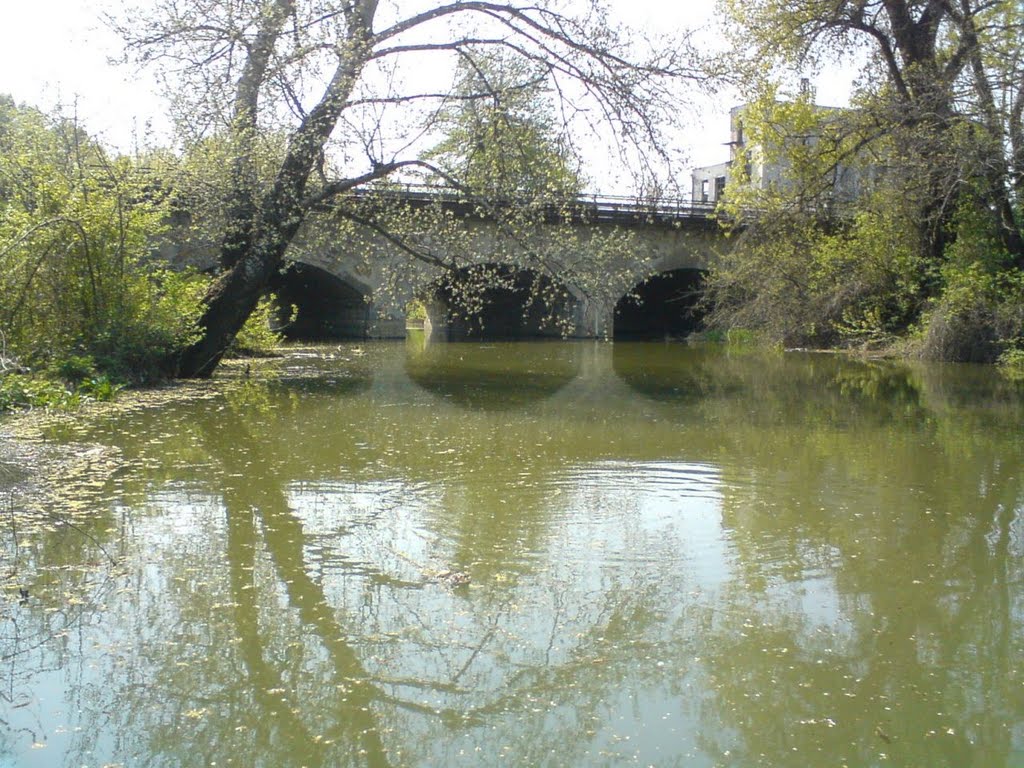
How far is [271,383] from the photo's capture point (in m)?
13.5

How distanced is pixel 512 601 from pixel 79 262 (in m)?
8.74

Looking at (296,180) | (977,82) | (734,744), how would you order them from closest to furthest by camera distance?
(734,744) < (296,180) < (977,82)

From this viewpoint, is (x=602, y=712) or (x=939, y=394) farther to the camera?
(x=939, y=394)

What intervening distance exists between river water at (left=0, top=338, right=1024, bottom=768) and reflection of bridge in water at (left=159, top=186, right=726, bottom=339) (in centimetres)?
528

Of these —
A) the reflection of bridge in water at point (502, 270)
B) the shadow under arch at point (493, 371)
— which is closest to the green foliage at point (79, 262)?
the reflection of bridge in water at point (502, 270)

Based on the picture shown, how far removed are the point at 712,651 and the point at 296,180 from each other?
32.6ft

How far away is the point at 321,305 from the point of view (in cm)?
3141

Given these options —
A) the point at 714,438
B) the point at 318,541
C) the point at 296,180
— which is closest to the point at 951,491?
the point at 714,438

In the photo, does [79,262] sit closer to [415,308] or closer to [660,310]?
[415,308]

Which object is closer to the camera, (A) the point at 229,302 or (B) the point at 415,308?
(A) the point at 229,302

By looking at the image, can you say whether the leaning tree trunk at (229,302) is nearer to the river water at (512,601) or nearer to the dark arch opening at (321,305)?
the river water at (512,601)

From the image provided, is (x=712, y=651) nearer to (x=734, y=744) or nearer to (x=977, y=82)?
(x=734, y=744)

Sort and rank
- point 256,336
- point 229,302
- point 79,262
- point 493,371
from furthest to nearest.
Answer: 1. point 256,336
2. point 493,371
3. point 229,302
4. point 79,262

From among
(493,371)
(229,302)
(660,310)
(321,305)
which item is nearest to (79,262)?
(229,302)
